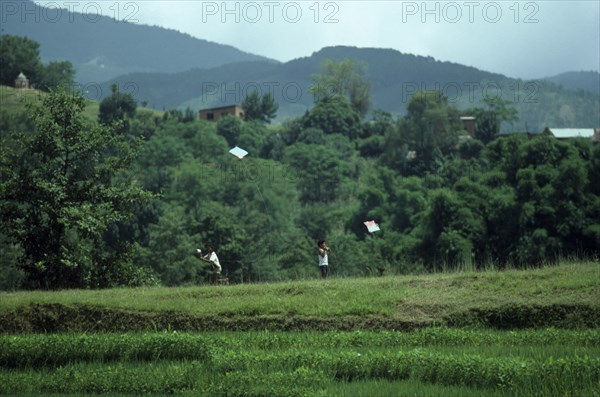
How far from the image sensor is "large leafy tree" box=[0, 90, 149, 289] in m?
22.5

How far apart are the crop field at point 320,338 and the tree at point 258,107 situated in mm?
134453

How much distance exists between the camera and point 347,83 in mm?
162375

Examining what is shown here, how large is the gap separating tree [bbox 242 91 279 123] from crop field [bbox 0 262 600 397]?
441 ft

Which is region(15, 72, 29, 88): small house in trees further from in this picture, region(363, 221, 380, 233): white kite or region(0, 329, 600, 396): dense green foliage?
region(0, 329, 600, 396): dense green foliage

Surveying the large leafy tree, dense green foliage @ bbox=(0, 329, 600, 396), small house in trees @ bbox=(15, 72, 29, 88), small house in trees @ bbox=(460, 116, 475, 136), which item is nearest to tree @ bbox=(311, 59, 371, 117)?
small house in trees @ bbox=(460, 116, 475, 136)

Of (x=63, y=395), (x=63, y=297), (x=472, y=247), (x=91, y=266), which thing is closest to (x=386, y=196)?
(x=472, y=247)

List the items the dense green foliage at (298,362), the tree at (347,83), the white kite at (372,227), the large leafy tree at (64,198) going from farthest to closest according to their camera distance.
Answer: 1. the tree at (347,83)
2. the white kite at (372,227)
3. the large leafy tree at (64,198)
4. the dense green foliage at (298,362)

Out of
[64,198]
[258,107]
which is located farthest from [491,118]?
[64,198]

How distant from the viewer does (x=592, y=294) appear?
15992mm

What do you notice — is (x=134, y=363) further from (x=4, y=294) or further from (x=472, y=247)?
(x=472, y=247)

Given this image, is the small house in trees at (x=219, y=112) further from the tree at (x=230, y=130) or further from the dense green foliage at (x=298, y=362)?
the dense green foliage at (x=298, y=362)

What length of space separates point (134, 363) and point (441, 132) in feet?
342

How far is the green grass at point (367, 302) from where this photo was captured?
52.0ft

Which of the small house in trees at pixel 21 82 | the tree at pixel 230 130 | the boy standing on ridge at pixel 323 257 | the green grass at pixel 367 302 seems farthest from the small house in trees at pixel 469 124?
the green grass at pixel 367 302
